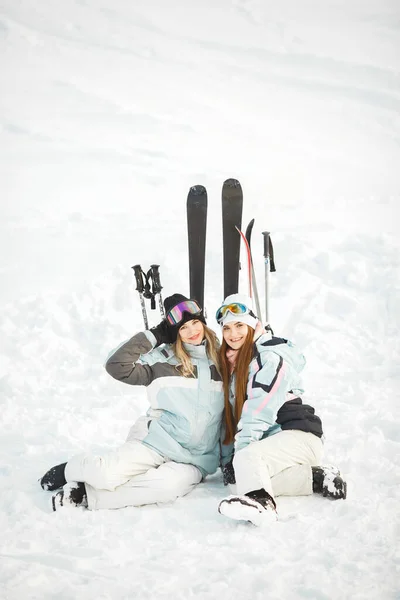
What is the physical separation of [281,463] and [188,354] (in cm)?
91

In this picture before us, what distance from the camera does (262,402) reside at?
10.4 ft

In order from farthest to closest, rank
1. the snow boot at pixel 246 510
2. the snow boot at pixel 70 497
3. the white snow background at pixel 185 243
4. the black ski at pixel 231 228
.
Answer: the black ski at pixel 231 228
the snow boot at pixel 70 497
the snow boot at pixel 246 510
the white snow background at pixel 185 243

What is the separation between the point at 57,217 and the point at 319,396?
351 inches

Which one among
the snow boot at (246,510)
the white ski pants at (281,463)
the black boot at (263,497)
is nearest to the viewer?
the snow boot at (246,510)

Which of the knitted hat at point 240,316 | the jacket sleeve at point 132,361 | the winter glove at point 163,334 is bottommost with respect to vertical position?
the jacket sleeve at point 132,361

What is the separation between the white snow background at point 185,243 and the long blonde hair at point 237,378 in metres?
0.47

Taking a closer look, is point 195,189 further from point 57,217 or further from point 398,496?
point 57,217

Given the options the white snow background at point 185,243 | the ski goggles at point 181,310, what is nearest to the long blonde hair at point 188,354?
the ski goggles at point 181,310

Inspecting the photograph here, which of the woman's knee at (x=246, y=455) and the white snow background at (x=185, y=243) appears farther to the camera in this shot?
the woman's knee at (x=246, y=455)

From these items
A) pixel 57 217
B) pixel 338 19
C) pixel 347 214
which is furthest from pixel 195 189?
pixel 338 19

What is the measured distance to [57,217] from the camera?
12.4 metres

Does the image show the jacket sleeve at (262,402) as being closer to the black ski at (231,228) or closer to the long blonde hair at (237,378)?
the long blonde hair at (237,378)

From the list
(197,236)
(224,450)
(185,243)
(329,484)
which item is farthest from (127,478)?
(185,243)

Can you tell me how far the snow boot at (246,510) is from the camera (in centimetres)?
270
